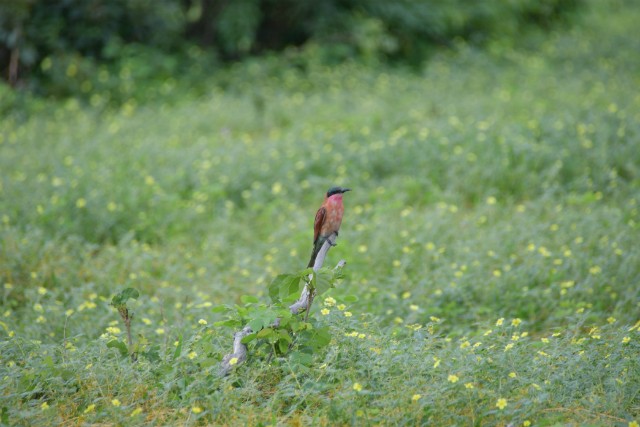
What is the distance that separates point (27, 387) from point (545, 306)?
10.3 feet

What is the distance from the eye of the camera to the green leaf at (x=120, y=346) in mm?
3303

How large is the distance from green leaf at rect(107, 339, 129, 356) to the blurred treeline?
704cm

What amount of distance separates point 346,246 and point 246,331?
85.1 inches

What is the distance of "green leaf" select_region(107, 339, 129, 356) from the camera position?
330 cm

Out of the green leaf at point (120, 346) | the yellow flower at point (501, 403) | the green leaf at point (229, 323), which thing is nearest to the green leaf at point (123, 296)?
the green leaf at point (120, 346)

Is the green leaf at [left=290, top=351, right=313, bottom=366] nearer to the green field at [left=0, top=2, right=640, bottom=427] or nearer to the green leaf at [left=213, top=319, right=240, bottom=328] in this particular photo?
the green field at [left=0, top=2, right=640, bottom=427]

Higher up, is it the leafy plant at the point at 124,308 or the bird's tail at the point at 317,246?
the bird's tail at the point at 317,246

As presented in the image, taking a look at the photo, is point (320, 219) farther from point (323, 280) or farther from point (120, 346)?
point (120, 346)

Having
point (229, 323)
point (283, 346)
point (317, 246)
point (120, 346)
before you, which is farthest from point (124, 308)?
point (317, 246)

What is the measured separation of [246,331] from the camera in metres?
3.23

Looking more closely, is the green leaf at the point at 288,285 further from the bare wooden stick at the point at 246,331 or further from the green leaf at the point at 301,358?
the green leaf at the point at 301,358

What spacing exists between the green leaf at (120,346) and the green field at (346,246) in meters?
0.06

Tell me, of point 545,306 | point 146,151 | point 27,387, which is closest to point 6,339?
point 27,387

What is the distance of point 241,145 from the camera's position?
24.4 ft
